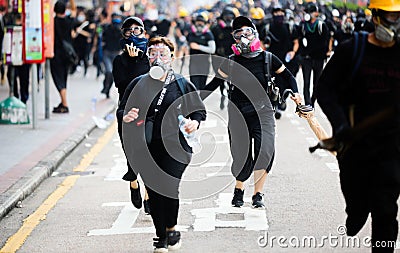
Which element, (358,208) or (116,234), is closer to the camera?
(358,208)

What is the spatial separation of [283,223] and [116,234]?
1519 millimetres

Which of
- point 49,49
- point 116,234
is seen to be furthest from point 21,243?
point 49,49

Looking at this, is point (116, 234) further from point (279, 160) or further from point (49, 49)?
point (49, 49)

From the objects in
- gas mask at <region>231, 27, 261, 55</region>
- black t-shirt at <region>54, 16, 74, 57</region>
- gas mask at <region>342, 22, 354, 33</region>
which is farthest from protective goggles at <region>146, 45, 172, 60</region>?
gas mask at <region>342, 22, 354, 33</region>

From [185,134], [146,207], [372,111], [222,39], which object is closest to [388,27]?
[372,111]

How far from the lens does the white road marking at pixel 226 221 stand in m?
8.61

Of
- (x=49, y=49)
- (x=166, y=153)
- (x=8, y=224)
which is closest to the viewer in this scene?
(x=166, y=153)

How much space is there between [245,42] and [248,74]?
316 millimetres

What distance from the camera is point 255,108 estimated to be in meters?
9.42

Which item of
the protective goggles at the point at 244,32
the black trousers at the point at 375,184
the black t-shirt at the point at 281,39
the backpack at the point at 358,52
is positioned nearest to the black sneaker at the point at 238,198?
the protective goggles at the point at 244,32

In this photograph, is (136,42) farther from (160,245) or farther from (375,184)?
(375,184)

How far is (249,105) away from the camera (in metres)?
9.43

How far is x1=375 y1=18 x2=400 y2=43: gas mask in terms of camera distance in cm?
603

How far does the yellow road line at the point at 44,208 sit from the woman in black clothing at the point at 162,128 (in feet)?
4.50
